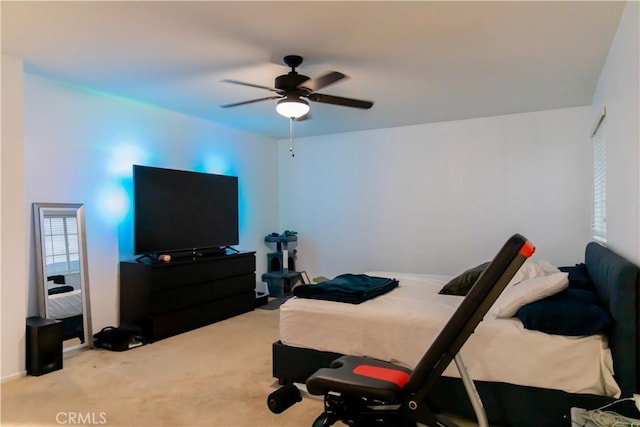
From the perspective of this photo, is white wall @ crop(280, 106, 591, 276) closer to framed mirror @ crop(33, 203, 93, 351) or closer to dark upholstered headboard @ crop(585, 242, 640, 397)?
dark upholstered headboard @ crop(585, 242, 640, 397)

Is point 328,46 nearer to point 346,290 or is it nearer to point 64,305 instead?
point 346,290

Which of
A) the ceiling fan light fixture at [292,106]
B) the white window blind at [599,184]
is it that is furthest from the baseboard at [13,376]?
the white window blind at [599,184]

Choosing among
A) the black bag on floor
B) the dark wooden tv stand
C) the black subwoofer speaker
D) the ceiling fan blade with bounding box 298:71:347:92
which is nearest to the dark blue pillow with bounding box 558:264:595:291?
the ceiling fan blade with bounding box 298:71:347:92

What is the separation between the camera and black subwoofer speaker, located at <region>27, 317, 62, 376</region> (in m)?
3.06

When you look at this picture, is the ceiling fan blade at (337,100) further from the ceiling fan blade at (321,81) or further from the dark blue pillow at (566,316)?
the dark blue pillow at (566,316)

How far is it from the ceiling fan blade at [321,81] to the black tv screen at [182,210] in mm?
2180

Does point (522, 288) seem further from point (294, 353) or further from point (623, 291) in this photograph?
point (294, 353)

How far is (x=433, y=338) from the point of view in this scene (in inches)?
93.3

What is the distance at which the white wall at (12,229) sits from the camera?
301 cm

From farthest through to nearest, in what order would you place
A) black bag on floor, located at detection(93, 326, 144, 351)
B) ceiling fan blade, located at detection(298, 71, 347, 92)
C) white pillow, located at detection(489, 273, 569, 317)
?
black bag on floor, located at detection(93, 326, 144, 351) < ceiling fan blade, located at detection(298, 71, 347, 92) < white pillow, located at detection(489, 273, 569, 317)

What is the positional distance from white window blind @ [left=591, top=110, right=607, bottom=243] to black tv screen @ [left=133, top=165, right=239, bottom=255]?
4.07 metres

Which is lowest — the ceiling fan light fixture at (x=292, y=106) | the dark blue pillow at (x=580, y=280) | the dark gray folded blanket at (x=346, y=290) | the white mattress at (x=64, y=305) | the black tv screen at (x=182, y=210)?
the white mattress at (x=64, y=305)

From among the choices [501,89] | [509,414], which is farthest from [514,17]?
[509,414]

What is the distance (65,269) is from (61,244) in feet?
0.77
